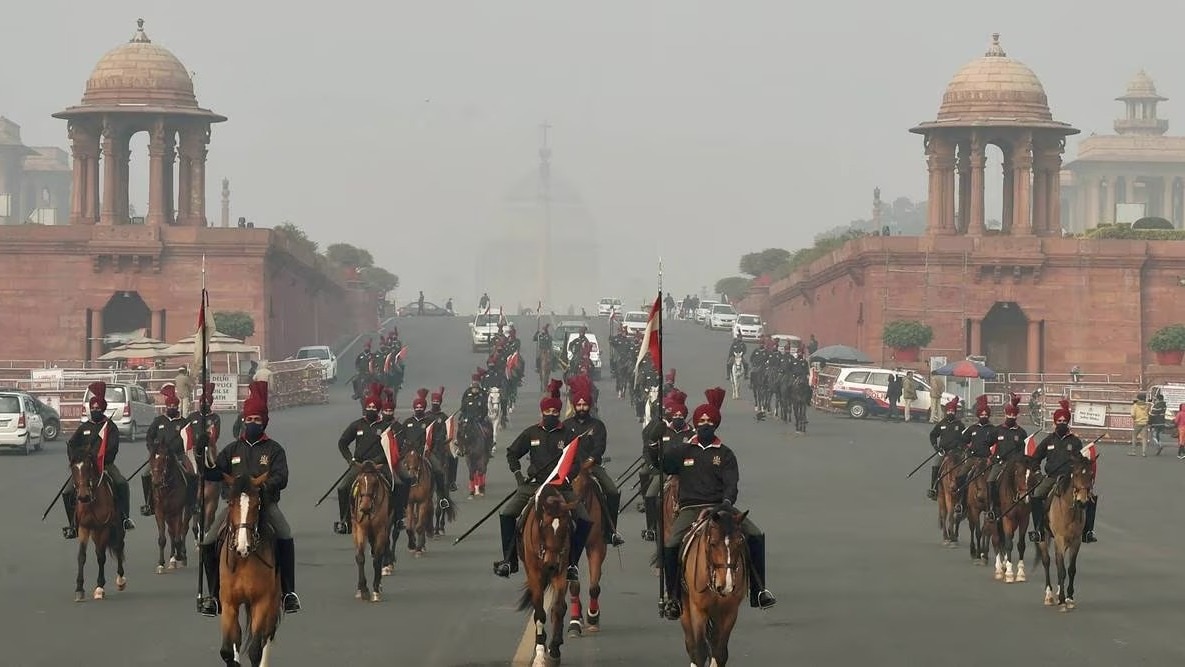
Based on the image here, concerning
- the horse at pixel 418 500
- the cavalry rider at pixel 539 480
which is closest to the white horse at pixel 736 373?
the horse at pixel 418 500

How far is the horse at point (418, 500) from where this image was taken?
26.3 meters

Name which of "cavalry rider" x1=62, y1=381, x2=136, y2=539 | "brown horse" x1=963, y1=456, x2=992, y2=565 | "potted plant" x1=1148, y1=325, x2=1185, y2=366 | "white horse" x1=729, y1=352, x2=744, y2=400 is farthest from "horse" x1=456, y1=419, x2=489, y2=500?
"potted plant" x1=1148, y1=325, x2=1185, y2=366

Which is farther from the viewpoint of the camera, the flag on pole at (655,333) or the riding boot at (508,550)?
the flag on pole at (655,333)

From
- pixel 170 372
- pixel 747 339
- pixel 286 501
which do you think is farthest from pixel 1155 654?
pixel 747 339

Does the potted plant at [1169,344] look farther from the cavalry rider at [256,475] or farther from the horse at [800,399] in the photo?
the cavalry rider at [256,475]

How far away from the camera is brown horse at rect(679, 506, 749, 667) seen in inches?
635

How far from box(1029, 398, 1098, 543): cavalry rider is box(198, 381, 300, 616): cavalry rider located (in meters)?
9.08

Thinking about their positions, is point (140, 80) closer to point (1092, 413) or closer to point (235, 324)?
point (235, 324)

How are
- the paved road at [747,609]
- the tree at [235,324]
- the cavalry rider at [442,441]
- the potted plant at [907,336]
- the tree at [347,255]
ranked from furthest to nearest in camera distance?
the tree at [347,255] < the tree at [235,324] < the potted plant at [907,336] < the cavalry rider at [442,441] < the paved road at [747,609]

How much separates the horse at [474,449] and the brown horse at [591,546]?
581 inches

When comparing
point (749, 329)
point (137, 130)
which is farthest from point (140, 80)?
point (749, 329)

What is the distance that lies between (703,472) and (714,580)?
1.29 metres

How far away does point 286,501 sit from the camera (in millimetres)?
34438

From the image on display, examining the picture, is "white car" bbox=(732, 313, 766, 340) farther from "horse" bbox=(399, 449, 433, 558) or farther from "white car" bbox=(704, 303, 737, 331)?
"horse" bbox=(399, 449, 433, 558)
